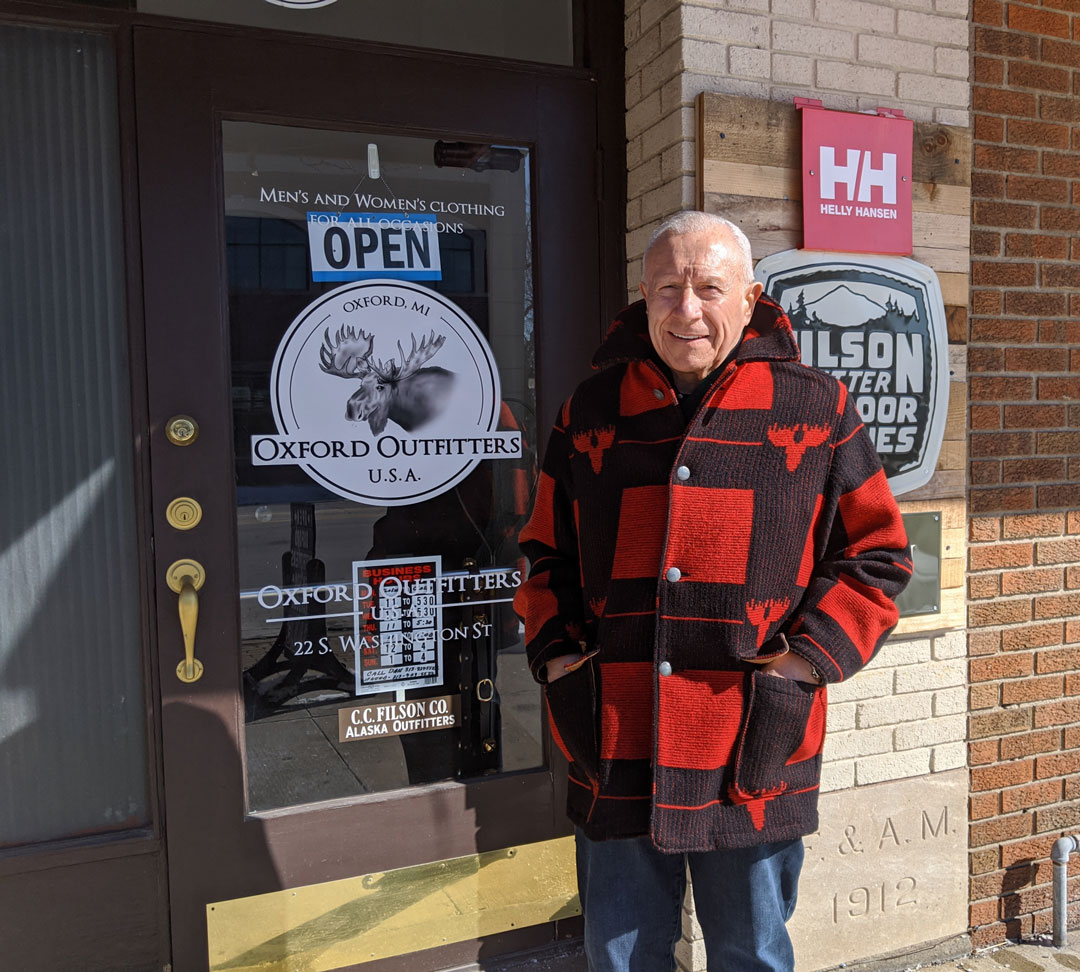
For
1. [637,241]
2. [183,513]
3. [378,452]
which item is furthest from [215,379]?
[637,241]

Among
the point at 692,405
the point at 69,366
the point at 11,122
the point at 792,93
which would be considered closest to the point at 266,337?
the point at 69,366

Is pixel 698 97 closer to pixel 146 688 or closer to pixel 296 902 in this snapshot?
pixel 146 688

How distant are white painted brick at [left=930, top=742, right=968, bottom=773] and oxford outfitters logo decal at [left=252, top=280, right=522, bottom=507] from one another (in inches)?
61.6

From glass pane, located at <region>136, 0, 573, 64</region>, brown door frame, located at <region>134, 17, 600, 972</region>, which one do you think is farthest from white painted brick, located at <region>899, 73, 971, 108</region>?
brown door frame, located at <region>134, 17, 600, 972</region>

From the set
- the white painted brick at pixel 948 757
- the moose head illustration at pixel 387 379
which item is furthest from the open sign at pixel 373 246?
the white painted brick at pixel 948 757

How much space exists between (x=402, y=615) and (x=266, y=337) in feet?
2.71

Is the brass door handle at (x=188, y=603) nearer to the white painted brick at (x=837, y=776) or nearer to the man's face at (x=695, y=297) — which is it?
the man's face at (x=695, y=297)

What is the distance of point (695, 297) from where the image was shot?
5.77ft

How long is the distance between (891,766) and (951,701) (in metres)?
0.29

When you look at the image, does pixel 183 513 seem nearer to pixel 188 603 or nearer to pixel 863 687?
pixel 188 603

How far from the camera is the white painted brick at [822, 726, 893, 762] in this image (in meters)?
2.66

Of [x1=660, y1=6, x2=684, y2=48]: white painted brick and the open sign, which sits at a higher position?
[x1=660, y1=6, x2=684, y2=48]: white painted brick

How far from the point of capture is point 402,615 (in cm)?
260

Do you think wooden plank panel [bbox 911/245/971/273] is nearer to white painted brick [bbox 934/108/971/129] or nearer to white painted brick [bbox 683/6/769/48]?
white painted brick [bbox 934/108/971/129]
